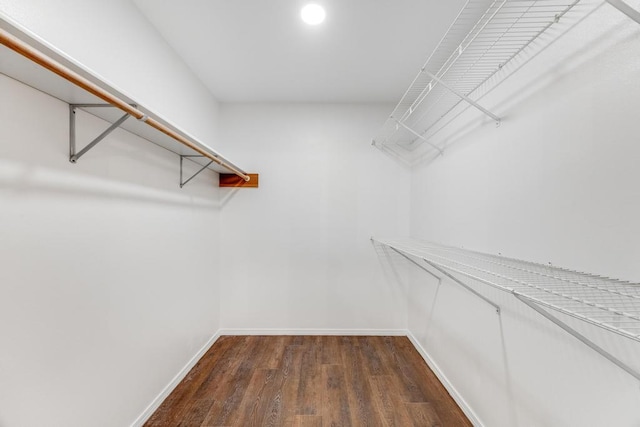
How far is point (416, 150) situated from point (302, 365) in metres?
2.12

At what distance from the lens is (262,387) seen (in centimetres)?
196

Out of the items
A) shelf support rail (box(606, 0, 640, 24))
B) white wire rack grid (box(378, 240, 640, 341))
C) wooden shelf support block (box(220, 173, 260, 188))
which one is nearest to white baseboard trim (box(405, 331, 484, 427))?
white wire rack grid (box(378, 240, 640, 341))

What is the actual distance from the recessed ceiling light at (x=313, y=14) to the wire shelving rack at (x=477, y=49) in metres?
0.64

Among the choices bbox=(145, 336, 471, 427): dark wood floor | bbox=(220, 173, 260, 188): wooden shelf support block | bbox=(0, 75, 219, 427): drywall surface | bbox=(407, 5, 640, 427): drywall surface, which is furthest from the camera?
bbox=(220, 173, 260, 188): wooden shelf support block

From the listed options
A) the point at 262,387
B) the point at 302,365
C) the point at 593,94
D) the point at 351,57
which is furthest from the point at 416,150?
the point at 262,387

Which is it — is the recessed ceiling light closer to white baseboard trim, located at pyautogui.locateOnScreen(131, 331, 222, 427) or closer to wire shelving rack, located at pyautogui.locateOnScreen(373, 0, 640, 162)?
wire shelving rack, located at pyautogui.locateOnScreen(373, 0, 640, 162)

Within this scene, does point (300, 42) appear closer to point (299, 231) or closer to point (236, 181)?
point (236, 181)

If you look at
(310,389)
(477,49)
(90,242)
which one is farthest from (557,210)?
(90,242)

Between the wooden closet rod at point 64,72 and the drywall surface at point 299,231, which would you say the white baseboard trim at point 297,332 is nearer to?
the drywall surface at point 299,231

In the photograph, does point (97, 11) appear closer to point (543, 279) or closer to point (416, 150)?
point (543, 279)

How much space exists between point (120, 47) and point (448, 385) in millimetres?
2768

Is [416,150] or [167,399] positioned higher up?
[416,150]

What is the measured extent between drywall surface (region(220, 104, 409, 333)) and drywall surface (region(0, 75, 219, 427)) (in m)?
0.87

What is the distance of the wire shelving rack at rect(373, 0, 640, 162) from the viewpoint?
101cm
